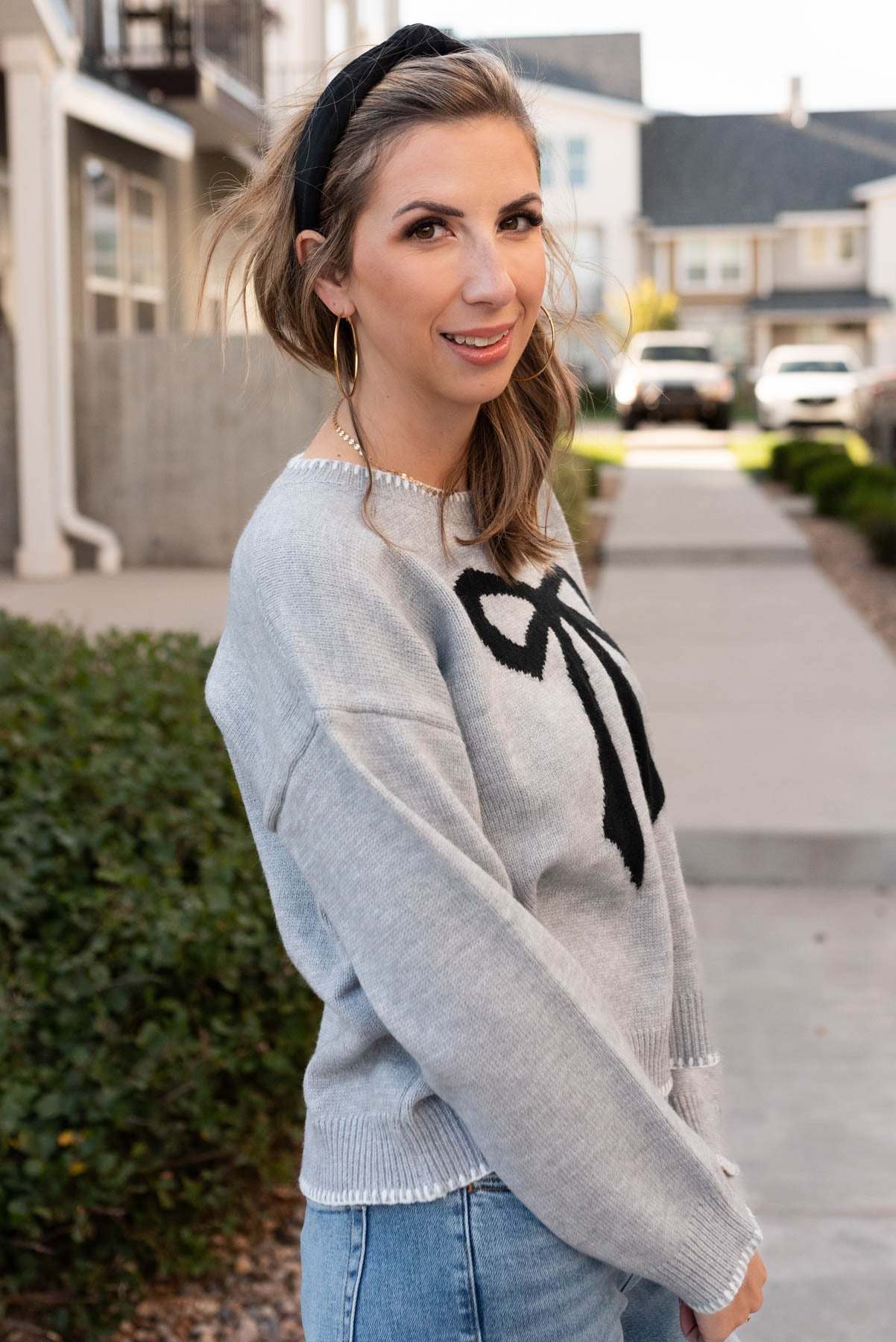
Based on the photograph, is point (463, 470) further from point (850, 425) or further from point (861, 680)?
point (850, 425)

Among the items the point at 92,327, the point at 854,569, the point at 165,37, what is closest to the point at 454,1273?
the point at 854,569

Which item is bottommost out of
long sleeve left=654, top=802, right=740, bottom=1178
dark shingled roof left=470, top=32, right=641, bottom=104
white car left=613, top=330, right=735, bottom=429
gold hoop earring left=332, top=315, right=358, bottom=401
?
long sleeve left=654, top=802, right=740, bottom=1178

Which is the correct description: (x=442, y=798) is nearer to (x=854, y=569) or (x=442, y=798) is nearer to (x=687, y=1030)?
(x=687, y=1030)

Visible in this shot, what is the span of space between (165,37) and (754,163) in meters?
39.2

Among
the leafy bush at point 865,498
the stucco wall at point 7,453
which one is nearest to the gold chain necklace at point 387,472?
the stucco wall at point 7,453

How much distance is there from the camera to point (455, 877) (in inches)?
51.2

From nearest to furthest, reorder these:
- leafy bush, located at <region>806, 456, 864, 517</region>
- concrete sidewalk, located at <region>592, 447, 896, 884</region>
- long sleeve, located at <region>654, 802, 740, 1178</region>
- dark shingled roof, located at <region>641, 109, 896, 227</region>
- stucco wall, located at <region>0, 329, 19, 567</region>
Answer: long sleeve, located at <region>654, 802, 740, 1178</region>
concrete sidewalk, located at <region>592, 447, 896, 884</region>
stucco wall, located at <region>0, 329, 19, 567</region>
leafy bush, located at <region>806, 456, 864, 517</region>
dark shingled roof, located at <region>641, 109, 896, 227</region>

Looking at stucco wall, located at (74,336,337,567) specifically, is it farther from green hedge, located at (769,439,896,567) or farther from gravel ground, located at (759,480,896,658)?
green hedge, located at (769,439,896,567)

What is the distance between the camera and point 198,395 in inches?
444

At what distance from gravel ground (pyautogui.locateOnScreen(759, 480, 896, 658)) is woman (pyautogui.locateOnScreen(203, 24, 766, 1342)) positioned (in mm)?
7715

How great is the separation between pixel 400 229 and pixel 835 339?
4950 centimetres

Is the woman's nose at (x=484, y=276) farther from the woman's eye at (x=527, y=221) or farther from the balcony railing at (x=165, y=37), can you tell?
the balcony railing at (x=165, y=37)

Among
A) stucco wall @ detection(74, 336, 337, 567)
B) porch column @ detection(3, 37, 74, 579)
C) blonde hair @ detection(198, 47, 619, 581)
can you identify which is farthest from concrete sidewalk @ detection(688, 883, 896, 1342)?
porch column @ detection(3, 37, 74, 579)

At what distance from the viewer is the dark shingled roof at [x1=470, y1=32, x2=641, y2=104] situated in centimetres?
4891
